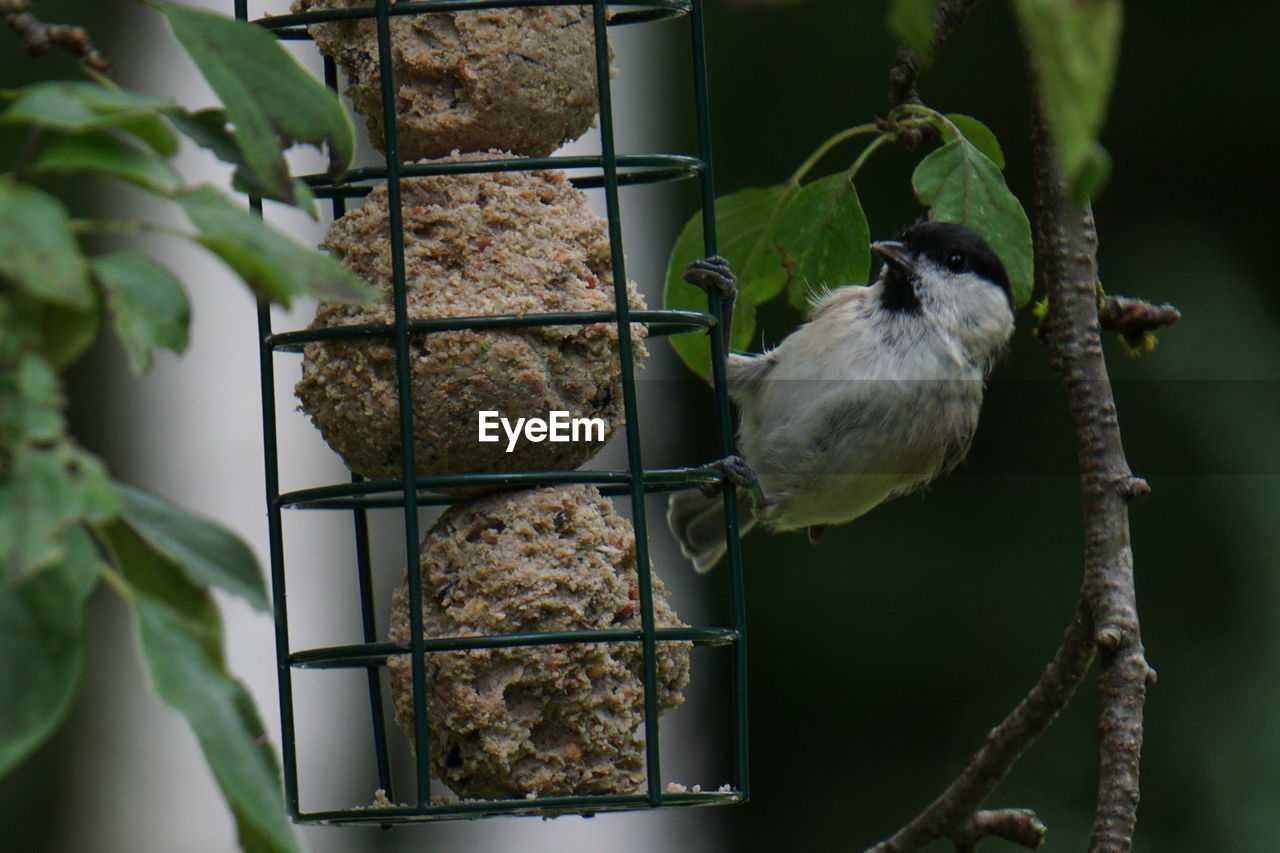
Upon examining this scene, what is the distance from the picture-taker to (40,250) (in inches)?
37.4

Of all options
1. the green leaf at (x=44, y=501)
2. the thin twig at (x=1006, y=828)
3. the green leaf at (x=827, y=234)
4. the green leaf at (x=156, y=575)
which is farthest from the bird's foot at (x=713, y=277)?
the green leaf at (x=44, y=501)

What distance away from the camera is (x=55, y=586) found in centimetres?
100

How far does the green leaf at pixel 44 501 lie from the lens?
915mm

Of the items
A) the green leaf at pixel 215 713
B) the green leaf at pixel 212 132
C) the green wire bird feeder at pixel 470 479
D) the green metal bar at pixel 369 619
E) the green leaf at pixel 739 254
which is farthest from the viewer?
the green leaf at pixel 739 254

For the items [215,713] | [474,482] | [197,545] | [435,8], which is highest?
[435,8]

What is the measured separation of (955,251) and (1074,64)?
2.74m

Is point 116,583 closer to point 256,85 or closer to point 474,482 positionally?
point 256,85

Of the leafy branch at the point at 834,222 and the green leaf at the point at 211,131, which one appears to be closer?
the green leaf at the point at 211,131

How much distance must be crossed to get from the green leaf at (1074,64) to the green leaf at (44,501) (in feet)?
1.93

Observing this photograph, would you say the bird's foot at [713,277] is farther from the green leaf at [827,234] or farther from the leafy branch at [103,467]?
the leafy branch at [103,467]

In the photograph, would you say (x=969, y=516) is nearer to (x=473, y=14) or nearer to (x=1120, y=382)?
(x=1120, y=382)

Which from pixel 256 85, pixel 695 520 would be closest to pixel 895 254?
pixel 695 520

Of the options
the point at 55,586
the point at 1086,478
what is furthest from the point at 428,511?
the point at 55,586

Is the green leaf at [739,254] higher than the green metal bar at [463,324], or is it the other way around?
the green leaf at [739,254]
